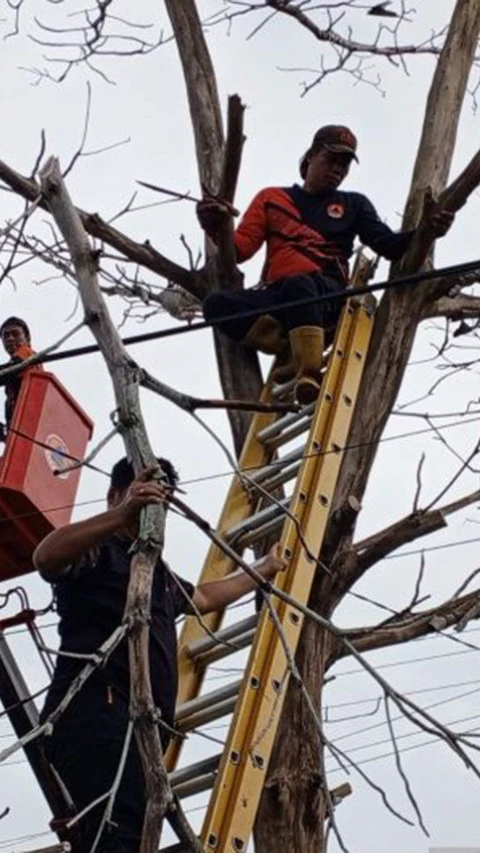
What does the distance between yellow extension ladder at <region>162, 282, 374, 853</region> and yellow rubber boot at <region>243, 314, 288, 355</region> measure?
0.45 ft

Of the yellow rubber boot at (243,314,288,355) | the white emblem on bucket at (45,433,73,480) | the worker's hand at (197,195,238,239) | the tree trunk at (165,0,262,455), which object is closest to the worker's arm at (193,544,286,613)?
the yellow rubber boot at (243,314,288,355)

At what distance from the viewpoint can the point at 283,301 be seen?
5.43 m

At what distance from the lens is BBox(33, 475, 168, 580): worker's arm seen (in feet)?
11.7

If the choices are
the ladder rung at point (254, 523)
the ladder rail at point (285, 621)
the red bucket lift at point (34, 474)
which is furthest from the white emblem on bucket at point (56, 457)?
the ladder rail at point (285, 621)

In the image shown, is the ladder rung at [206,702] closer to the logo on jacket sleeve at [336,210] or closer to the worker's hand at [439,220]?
the worker's hand at [439,220]

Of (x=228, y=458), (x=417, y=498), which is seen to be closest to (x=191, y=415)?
(x=228, y=458)

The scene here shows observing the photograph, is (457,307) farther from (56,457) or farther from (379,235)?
(56,457)

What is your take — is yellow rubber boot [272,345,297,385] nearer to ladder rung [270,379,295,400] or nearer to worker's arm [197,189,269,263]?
ladder rung [270,379,295,400]

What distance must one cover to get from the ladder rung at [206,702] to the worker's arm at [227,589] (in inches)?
10.0

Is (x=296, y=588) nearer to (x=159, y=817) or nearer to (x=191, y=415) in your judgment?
(x=191, y=415)

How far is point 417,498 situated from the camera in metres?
5.06

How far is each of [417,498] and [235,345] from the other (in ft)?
3.53

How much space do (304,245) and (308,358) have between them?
61 centimetres

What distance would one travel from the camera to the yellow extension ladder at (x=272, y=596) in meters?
4.17
